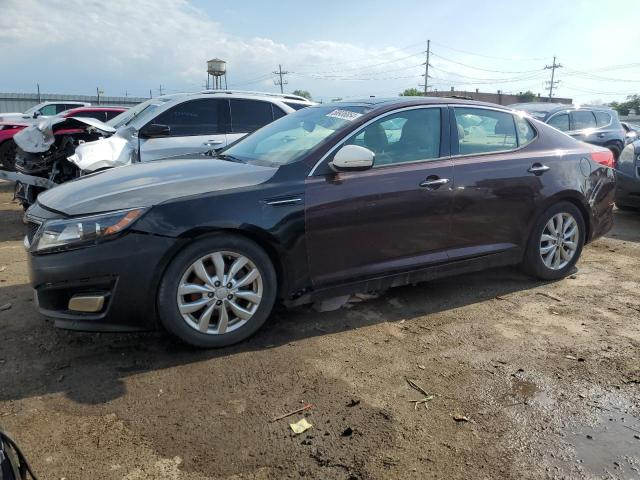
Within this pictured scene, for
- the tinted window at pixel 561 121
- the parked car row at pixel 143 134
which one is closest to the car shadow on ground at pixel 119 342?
the parked car row at pixel 143 134

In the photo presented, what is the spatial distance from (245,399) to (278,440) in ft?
1.38

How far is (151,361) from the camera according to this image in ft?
10.9

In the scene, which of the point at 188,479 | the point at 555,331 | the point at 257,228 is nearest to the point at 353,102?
the point at 257,228

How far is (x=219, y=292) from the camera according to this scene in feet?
11.1

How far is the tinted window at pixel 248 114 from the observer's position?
747 cm

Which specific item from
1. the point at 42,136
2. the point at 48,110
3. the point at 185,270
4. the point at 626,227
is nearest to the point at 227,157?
the point at 185,270

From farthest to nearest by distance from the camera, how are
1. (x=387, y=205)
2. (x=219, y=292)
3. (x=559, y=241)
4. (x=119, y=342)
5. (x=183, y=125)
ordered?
(x=183, y=125), (x=559, y=241), (x=387, y=205), (x=119, y=342), (x=219, y=292)

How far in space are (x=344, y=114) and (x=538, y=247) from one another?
218 centimetres

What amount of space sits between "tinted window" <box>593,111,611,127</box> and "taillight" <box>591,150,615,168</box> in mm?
7390

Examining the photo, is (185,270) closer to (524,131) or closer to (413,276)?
(413,276)

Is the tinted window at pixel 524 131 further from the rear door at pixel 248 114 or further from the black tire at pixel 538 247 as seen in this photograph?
the rear door at pixel 248 114

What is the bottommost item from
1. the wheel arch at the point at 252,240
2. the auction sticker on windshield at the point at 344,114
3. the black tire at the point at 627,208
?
the black tire at the point at 627,208

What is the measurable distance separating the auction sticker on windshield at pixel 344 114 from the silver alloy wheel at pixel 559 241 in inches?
83.1

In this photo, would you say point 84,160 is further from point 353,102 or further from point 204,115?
point 353,102
